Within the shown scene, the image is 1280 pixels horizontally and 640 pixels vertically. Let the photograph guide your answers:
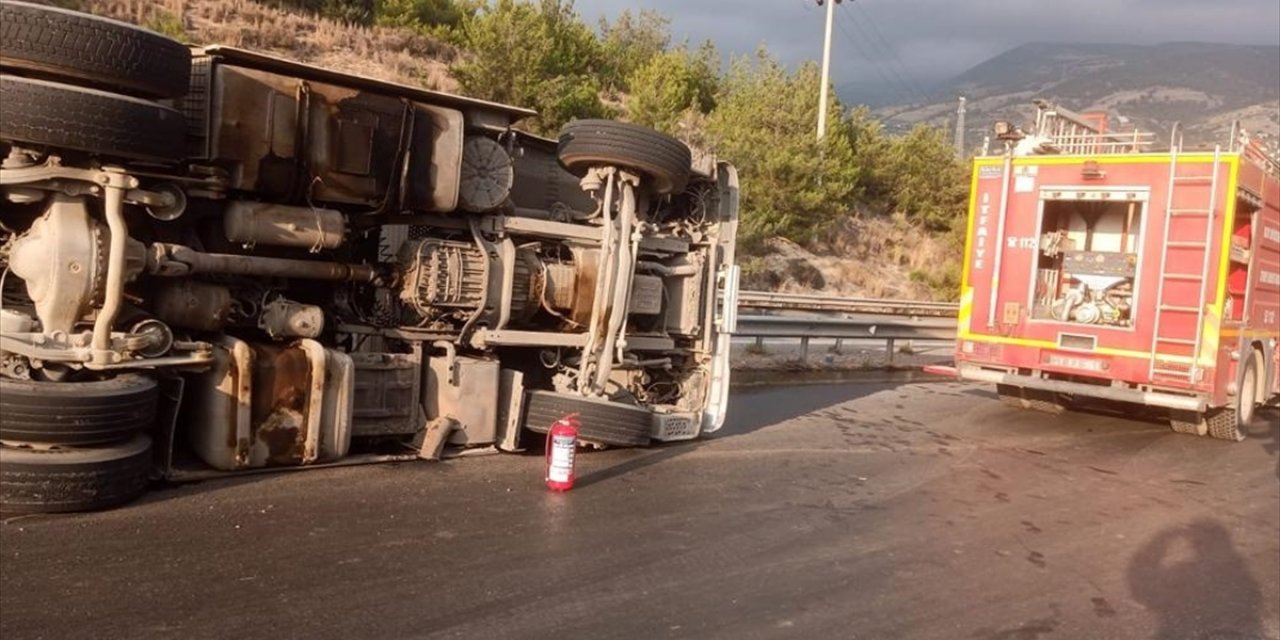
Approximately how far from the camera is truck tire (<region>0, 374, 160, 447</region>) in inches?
185

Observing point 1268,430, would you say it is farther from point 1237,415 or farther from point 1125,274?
point 1125,274

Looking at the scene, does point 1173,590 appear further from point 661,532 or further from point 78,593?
point 78,593

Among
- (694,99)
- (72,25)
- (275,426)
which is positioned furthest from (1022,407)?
(694,99)

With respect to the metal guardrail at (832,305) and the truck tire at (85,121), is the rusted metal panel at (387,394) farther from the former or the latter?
the metal guardrail at (832,305)

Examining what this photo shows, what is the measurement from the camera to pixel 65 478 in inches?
188

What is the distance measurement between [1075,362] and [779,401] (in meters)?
3.06

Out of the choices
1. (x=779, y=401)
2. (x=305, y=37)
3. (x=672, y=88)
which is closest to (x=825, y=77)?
(x=672, y=88)

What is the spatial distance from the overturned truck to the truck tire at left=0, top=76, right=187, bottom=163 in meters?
0.01

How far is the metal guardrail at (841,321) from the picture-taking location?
13374mm

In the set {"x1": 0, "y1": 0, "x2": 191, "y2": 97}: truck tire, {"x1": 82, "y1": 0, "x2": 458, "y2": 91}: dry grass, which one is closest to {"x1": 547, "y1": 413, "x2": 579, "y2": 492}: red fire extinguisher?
{"x1": 0, "y1": 0, "x2": 191, "y2": 97}: truck tire

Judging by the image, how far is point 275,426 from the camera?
5.91 meters

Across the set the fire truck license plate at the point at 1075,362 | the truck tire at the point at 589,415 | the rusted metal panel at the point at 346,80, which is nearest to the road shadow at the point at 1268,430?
the fire truck license plate at the point at 1075,362

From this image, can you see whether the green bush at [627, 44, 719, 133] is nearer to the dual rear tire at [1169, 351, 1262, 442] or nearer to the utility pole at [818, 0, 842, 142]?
the utility pole at [818, 0, 842, 142]

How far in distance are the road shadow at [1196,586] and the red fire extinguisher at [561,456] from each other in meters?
3.16
